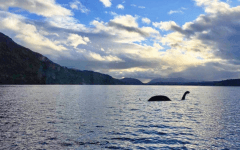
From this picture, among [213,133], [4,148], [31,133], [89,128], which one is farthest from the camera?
[89,128]

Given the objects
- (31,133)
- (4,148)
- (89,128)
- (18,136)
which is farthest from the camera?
(89,128)

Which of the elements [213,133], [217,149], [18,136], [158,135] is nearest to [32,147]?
[18,136]

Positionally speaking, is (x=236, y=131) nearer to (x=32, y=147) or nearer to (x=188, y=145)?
(x=188, y=145)

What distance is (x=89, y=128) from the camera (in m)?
19.3

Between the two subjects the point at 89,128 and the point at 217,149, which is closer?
the point at 217,149

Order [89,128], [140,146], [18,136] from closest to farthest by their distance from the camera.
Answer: [140,146]
[18,136]
[89,128]

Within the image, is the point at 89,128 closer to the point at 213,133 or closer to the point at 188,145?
the point at 188,145

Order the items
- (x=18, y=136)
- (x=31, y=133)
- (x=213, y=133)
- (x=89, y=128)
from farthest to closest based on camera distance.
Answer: (x=89, y=128) → (x=213, y=133) → (x=31, y=133) → (x=18, y=136)

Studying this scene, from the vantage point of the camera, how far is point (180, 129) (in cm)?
1945

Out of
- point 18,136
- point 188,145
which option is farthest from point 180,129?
point 18,136

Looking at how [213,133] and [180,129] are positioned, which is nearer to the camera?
[213,133]

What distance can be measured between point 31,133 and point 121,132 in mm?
8127

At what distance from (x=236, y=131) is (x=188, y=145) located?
796cm

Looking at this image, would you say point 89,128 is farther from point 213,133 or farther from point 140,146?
point 213,133
